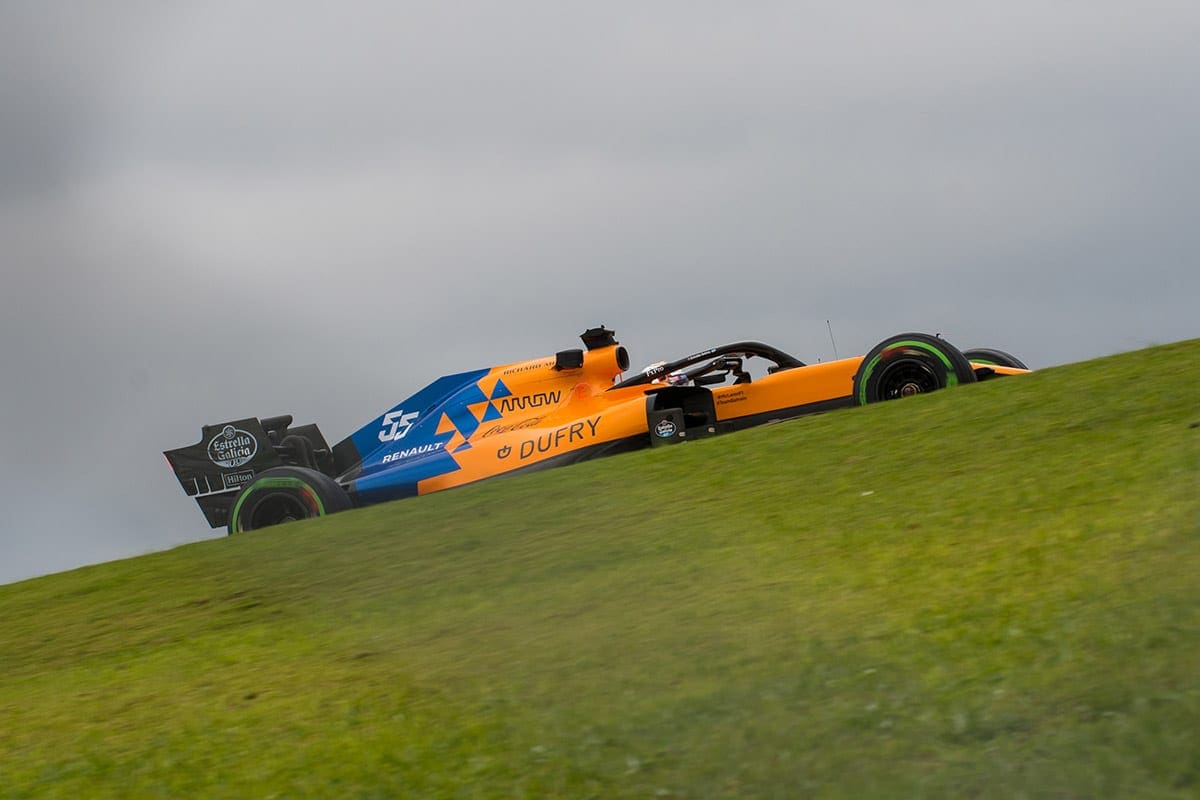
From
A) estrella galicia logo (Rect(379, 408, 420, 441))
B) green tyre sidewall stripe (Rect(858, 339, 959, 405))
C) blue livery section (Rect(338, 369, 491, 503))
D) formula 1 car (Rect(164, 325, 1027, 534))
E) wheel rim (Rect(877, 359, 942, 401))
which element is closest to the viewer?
green tyre sidewall stripe (Rect(858, 339, 959, 405))

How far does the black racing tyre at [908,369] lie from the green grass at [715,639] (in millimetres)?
1607

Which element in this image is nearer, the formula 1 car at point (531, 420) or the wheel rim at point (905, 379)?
the wheel rim at point (905, 379)

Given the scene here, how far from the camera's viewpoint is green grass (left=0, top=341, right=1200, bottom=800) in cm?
484

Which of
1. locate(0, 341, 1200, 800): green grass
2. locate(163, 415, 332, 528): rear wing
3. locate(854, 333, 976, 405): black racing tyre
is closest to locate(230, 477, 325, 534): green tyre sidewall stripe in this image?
locate(163, 415, 332, 528): rear wing

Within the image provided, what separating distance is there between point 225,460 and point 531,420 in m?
3.70

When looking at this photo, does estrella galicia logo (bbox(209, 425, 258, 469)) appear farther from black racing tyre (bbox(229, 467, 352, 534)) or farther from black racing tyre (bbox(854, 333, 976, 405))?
black racing tyre (bbox(854, 333, 976, 405))

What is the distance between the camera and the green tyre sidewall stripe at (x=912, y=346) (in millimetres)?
12008

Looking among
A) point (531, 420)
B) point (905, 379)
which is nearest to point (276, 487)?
point (531, 420)

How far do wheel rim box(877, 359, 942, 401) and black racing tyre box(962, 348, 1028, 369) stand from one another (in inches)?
99.4

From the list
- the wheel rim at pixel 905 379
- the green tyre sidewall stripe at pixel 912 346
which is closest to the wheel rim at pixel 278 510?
the green tyre sidewall stripe at pixel 912 346

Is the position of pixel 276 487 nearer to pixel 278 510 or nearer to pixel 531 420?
pixel 278 510

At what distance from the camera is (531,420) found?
14531mm

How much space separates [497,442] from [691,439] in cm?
209

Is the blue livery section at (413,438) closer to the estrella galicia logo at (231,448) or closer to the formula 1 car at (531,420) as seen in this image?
the formula 1 car at (531,420)
